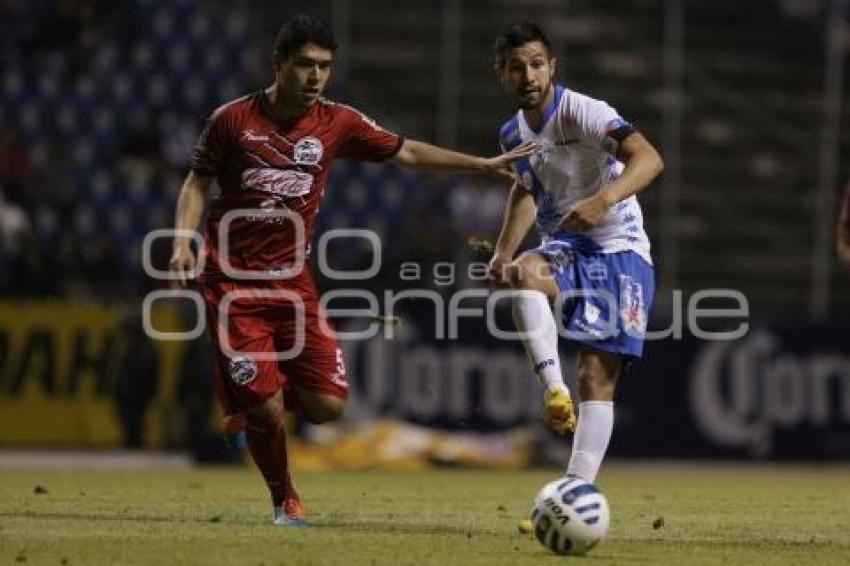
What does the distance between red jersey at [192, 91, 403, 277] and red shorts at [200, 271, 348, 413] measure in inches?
5.2

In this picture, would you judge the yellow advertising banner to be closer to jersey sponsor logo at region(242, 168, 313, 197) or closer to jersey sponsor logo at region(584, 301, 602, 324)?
jersey sponsor logo at region(242, 168, 313, 197)

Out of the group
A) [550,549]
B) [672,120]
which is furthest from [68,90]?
[550,549]

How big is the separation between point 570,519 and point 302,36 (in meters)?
2.93

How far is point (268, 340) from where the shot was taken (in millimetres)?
9953

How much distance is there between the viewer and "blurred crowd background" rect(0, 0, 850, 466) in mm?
20797

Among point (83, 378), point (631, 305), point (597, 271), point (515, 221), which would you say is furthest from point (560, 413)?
point (83, 378)

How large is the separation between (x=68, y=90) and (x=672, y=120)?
23.7 feet

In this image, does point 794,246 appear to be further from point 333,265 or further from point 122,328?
point 122,328

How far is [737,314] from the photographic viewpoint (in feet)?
66.9

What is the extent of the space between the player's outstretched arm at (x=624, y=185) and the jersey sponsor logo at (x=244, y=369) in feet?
6.04

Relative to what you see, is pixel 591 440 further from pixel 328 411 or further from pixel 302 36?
pixel 302 36

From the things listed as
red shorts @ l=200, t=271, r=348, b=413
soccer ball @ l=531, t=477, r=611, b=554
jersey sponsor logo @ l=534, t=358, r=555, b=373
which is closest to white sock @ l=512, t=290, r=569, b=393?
jersey sponsor logo @ l=534, t=358, r=555, b=373

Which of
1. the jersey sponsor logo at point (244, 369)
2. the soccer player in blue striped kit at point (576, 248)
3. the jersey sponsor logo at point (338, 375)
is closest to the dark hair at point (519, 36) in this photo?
the soccer player in blue striped kit at point (576, 248)

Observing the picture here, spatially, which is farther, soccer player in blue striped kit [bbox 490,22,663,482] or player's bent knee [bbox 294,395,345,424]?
player's bent knee [bbox 294,395,345,424]
